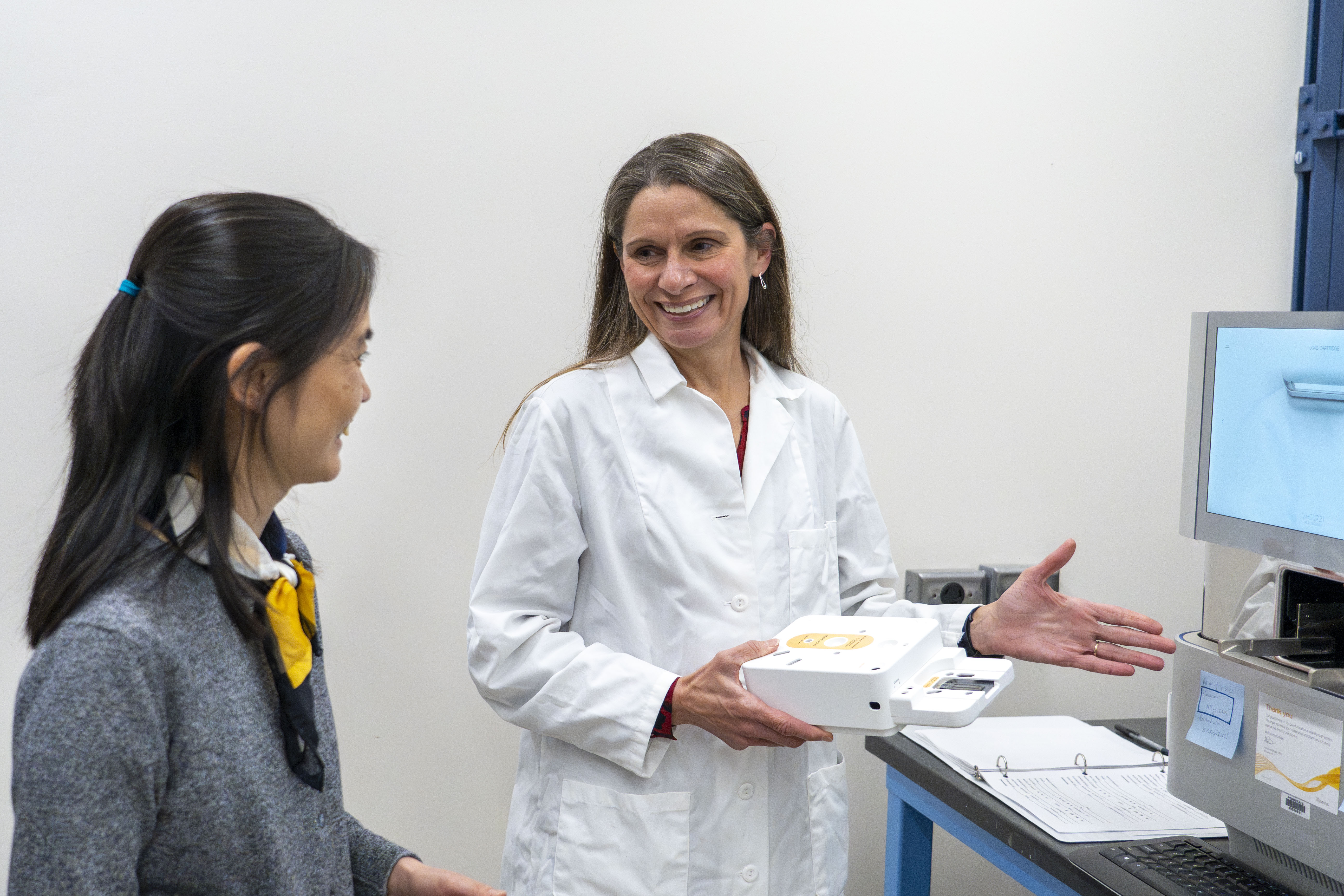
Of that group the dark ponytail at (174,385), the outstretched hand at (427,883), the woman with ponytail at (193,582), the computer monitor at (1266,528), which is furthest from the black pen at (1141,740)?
the dark ponytail at (174,385)

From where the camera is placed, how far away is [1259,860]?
1117 mm

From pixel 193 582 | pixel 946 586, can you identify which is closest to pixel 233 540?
pixel 193 582

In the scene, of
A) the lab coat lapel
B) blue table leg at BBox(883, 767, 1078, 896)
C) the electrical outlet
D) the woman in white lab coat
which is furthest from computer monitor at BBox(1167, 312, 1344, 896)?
the electrical outlet

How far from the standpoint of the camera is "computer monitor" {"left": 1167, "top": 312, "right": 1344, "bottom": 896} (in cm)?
101

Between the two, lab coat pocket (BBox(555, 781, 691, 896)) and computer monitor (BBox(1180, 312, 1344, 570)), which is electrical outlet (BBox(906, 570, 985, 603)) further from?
Result: lab coat pocket (BBox(555, 781, 691, 896))

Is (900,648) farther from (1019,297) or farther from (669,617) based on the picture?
(1019,297)

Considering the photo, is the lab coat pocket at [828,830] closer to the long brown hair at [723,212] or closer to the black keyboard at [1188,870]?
the black keyboard at [1188,870]

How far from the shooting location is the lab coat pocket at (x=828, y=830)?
1.25 meters

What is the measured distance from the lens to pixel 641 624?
122cm

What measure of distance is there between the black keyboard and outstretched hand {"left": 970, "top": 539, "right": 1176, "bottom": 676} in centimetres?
21

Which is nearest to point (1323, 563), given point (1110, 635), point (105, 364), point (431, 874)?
point (1110, 635)

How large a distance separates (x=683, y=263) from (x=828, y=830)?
2.40 ft

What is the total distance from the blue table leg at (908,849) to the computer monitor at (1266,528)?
55cm

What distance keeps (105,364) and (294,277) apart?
15 centimetres
